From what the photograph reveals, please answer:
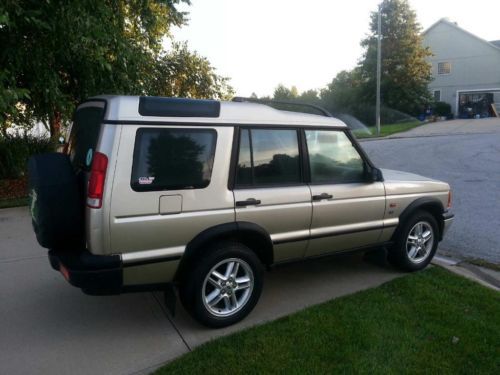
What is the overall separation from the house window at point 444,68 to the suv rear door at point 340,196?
45021mm

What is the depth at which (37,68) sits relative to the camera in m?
8.13

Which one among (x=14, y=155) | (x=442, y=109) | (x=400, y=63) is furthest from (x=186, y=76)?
(x=442, y=109)

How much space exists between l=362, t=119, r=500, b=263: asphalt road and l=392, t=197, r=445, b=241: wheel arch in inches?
32.0

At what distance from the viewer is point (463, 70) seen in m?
43.1

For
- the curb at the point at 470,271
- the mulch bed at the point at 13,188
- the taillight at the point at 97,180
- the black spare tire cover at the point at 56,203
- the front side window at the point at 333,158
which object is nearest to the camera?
the taillight at the point at 97,180

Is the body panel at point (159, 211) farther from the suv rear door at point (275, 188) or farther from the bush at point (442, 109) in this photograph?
the bush at point (442, 109)

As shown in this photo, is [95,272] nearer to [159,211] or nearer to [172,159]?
[159,211]

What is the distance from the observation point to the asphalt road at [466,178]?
6.07m

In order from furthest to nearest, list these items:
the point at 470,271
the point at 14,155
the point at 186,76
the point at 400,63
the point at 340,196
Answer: the point at 400,63 < the point at 186,76 < the point at 14,155 < the point at 470,271 < the point at 340,196

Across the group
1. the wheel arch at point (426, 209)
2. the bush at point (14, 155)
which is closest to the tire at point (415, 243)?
the wheel arch at point (426, 209)

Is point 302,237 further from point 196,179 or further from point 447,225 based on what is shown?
point 447,225

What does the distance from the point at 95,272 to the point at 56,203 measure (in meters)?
0.57

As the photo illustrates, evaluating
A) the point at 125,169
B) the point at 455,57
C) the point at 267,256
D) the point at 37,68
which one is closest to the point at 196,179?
the point at 125,169

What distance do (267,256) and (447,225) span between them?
247 centimetres
